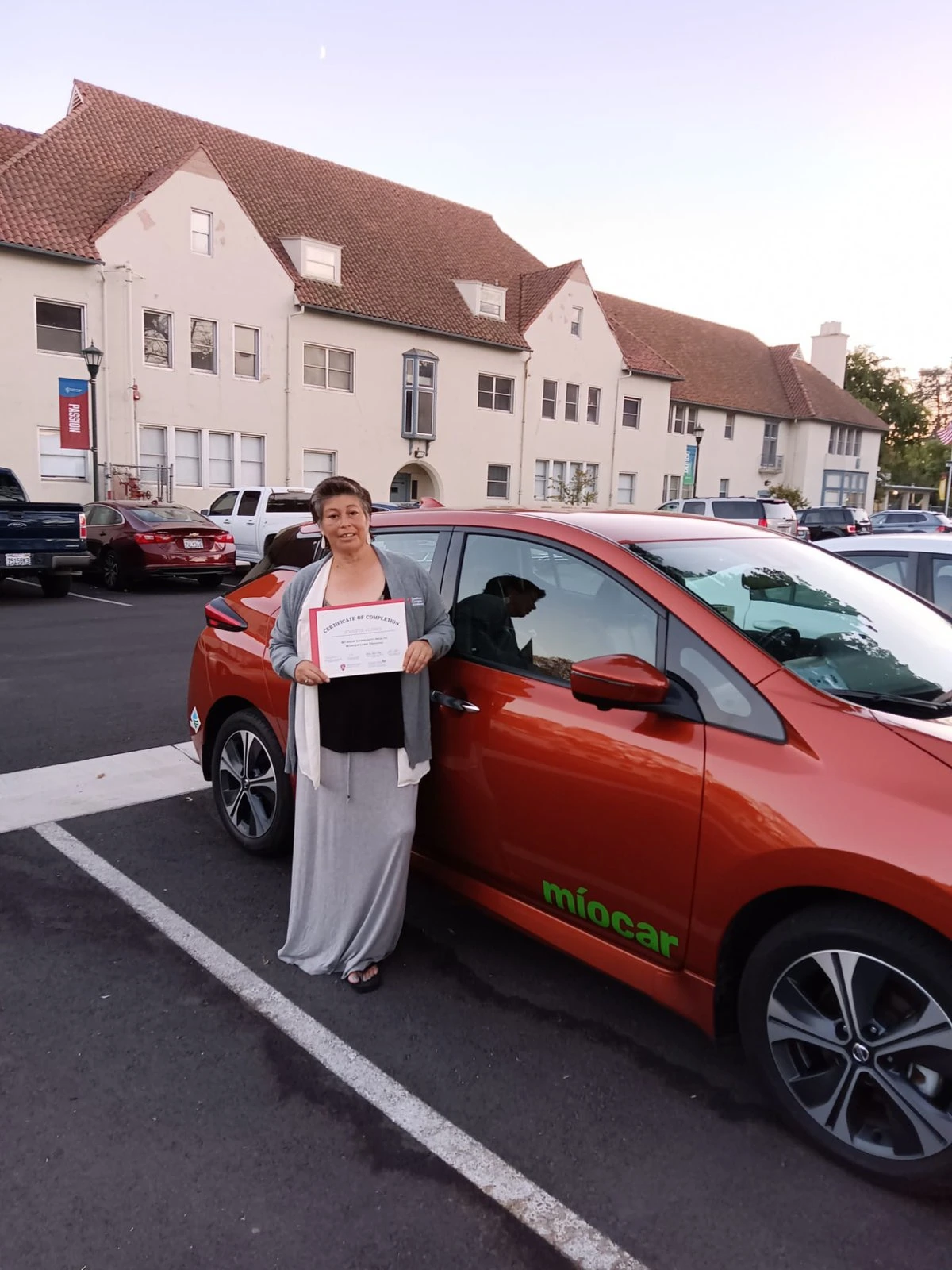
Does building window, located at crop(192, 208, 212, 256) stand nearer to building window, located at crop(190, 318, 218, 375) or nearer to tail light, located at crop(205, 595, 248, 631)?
building window, located at crop(190, 318, 218, 375)

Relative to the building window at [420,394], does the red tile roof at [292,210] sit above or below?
above

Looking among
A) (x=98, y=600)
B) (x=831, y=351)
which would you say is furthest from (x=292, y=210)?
(x=831, y=351)

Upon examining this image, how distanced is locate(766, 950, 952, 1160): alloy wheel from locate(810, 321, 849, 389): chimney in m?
55.8

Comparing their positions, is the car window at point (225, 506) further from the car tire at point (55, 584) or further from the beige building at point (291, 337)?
the car tire at point (55, 584)

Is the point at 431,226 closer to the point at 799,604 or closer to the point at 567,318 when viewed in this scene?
the point at 567,318

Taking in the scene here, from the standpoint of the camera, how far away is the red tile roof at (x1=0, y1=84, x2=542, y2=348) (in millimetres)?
22609

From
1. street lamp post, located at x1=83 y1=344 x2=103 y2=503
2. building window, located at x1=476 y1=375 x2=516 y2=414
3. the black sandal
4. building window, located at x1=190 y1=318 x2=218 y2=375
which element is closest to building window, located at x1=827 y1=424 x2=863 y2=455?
building window, located at x1=476 y1=375 x2=516 y2=414

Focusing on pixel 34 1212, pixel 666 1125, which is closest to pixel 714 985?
pixel 666 1125

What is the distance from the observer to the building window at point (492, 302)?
3188 cm

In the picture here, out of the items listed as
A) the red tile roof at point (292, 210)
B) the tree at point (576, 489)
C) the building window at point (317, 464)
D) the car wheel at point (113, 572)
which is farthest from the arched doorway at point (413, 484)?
the car wheel at point (113, 572)

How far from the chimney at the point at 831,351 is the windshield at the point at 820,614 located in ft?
179

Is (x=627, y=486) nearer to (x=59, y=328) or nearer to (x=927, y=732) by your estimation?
(x=59, y=328)

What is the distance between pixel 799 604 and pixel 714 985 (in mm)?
1288

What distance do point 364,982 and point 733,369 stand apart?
46.3 metres
